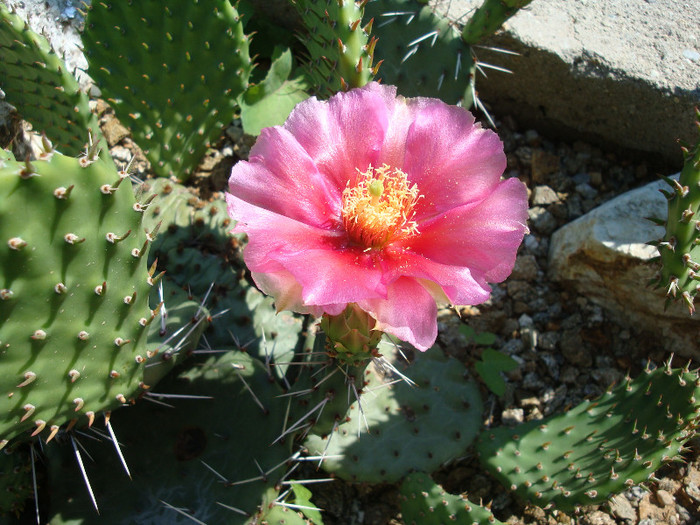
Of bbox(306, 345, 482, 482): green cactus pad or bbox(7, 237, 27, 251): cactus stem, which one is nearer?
bbox(7, 237, 27, 251): cactus stem

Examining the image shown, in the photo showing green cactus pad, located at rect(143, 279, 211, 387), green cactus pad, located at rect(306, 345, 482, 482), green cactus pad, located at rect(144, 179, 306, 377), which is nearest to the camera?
green cactus pad, located at rect(143, 279, 211, 387)

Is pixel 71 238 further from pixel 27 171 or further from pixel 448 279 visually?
pixel 448 279

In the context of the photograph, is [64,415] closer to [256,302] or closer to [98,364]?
[98,364]

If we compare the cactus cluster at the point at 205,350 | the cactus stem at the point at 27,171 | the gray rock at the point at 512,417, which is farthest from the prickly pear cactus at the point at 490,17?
the cactus stem at the point at 27,171

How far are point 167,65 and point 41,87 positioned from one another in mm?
353

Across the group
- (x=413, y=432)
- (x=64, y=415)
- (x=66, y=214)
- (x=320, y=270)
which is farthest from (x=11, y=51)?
(x=413, y=432)

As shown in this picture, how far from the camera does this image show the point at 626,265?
2.06m

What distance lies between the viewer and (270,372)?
5.39 ft

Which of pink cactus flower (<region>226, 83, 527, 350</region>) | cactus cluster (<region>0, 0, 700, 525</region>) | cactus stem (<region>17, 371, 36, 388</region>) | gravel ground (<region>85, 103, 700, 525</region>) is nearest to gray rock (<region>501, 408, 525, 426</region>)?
gravel ground (<region>85, 103, 700, 525</region>)

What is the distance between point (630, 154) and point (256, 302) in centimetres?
176

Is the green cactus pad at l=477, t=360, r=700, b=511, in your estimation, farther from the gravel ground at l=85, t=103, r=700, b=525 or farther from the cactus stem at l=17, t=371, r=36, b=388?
the cactus stem at l=17, t=371, r=36, b=388

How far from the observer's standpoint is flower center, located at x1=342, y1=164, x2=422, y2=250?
4.05 feet

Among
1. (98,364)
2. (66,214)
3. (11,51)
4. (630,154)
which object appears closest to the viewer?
(66,214)

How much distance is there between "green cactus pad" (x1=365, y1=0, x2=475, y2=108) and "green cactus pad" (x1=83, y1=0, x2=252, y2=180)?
19.0 inches
